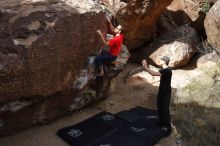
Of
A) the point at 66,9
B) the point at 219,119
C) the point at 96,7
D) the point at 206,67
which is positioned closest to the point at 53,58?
the point at 66,9

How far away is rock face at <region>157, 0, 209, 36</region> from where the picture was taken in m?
12.5

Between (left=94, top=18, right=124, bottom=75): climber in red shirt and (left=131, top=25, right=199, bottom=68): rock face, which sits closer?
(left=94, top=18, right=124, bottom=75): climber in red shirt

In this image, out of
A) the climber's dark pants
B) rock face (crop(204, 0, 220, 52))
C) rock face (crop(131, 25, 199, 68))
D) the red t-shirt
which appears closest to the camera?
the red t-shirt

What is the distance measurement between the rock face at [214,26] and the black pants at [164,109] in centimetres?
429

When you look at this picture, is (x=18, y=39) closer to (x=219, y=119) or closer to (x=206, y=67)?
(x=219, y=119)

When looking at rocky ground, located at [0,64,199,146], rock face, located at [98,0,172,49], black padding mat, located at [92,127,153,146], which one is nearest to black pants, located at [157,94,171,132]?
rocky ground, located at [0,64,199,146]

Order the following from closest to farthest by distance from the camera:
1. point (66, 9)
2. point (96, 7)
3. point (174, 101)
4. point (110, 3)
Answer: point (66, 9), point (96, 7), point (174, 101), point (110, 3)

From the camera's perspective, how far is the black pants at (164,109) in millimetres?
7500

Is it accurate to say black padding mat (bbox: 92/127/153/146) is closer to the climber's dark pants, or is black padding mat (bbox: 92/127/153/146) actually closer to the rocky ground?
the rocky ground

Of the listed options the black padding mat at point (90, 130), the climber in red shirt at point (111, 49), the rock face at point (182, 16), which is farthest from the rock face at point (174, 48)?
the black padding mat at point (90, 130)

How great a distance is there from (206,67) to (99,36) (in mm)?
4509

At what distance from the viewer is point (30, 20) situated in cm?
665

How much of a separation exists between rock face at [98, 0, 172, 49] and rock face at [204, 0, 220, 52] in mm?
1338

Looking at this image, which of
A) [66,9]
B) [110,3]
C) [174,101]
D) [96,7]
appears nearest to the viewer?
[66,9]
